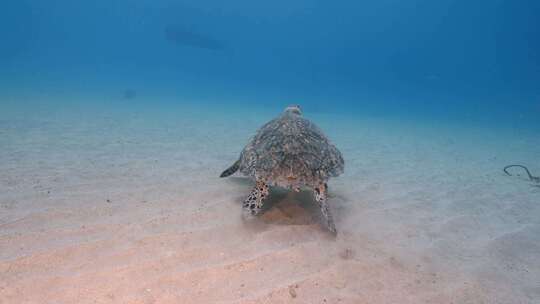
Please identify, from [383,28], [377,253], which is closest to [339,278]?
[377,253]

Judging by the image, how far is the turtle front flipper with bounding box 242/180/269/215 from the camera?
3848 mm

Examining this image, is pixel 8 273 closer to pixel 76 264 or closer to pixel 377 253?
pixel 76 264

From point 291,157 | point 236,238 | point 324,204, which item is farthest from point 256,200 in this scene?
point 324,204

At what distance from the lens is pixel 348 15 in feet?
454

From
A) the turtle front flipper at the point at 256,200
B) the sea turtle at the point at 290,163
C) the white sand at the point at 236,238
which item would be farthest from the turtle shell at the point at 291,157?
the white sand at the point at 236,238

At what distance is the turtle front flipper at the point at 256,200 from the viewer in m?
3.85

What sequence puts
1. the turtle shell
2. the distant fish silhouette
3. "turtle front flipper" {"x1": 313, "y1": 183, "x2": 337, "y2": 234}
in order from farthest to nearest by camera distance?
the distant fish silhouette
the turtle shell
"turtle front flipper" {"x1": 313, "y1": 183, "x2": 337, "y2": 234}

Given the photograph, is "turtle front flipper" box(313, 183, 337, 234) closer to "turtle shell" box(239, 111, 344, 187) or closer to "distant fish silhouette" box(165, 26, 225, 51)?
"turtle shell" box(239, 111, 344, 187)

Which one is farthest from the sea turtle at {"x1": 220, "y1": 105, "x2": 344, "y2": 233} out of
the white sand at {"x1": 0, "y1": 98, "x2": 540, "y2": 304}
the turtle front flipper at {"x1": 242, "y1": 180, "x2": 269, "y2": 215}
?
the white sand at {"x1": 0, "y1": 98, "x2": 540, "y2": 304}

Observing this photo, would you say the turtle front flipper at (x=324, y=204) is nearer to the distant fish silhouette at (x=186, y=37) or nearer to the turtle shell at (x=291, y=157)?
the turtle shell at (x=291, y=157)

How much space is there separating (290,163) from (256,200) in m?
0.61

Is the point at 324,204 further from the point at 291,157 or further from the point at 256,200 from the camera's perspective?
the point at 256,200

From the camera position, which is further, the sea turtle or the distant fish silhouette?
the distant fish silhouette

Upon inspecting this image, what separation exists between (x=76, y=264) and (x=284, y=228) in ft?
7.16
